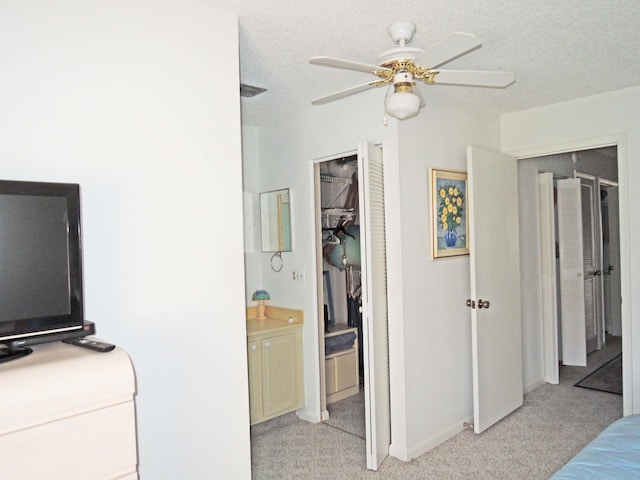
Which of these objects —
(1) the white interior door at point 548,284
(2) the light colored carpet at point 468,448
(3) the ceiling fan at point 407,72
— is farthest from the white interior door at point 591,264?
(3) the ceiling fan at point 407,72

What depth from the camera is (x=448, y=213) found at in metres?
3.50

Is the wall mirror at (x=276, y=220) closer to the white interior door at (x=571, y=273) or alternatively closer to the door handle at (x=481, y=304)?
the door handle at (x=481, y=304)

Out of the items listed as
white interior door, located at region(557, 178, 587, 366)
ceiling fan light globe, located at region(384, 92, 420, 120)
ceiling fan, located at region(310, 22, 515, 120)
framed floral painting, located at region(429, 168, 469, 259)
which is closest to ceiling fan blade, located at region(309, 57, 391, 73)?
ceiling fan, located at region(310, 22, 515, 120)

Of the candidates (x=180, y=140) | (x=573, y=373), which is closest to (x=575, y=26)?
(x=180, y=140)

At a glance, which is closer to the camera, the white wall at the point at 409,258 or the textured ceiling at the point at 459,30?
the textured ceiling at the point at 459,30

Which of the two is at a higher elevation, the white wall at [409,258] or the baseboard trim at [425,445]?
the white wall at [409,258]

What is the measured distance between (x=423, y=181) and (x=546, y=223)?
79.5 inches

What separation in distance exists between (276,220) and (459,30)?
84.7 inches

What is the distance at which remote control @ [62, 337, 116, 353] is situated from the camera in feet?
4.60

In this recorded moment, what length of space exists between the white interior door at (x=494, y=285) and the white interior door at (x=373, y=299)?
0.76 meters

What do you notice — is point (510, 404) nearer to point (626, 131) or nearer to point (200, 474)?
point (626, 131)

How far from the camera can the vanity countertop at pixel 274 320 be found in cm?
372

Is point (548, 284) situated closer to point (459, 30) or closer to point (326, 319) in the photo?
point (326, 319)

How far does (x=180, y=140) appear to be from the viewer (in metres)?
2.02
